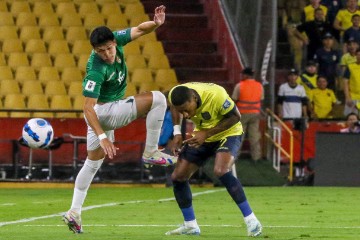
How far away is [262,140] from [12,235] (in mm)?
13387

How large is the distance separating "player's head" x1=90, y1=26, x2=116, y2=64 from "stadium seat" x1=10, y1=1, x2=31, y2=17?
1592 cm

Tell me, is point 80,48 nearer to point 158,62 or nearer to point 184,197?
point 158,62

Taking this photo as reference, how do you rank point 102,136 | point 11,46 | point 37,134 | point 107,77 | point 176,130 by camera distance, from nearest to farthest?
point 102,136
point 107,77
point 176,130
point 37,134
point 11,46

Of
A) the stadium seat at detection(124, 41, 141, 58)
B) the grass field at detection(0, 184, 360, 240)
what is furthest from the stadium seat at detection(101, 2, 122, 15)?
the grass field at detection(0, 184, 360, 240)

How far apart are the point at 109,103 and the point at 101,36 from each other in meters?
0.91

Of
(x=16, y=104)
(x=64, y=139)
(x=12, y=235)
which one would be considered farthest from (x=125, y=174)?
(x=12, y=235)

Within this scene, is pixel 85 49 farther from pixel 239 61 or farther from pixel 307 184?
pixel 307 184

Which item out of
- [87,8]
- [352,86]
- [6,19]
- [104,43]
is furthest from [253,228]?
[87,8]

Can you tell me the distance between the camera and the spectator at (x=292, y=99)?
88.4 ft

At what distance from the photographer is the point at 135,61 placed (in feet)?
94.0

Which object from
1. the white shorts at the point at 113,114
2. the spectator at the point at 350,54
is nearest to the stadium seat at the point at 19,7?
the spectator at the point at 350,54

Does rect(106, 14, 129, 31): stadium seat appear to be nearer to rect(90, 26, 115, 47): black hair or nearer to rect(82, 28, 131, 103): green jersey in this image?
rect(82, 28, 131, 103): green jersey

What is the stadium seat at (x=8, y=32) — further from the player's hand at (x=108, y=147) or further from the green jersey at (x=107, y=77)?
the player's hand at (x=108, y=147)

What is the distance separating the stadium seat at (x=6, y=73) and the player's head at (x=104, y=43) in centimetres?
1396
